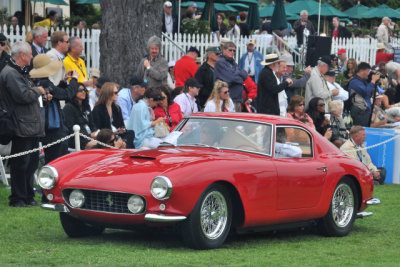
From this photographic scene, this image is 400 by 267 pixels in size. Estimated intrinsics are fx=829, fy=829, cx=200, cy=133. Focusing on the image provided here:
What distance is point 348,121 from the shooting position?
18.9 m

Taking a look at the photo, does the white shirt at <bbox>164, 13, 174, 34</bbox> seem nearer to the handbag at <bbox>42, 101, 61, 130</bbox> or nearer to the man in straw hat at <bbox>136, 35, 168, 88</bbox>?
the man in straw hat at <bbox>136, 35, 168, 88</bbox>

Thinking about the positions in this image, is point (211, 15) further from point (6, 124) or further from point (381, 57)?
point (6, 124)

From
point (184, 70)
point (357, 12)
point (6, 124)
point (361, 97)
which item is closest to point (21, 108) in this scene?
point (6, 124)

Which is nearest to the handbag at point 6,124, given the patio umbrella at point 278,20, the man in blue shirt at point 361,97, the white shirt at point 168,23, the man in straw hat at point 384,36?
the man in blue shirt at point 361,97

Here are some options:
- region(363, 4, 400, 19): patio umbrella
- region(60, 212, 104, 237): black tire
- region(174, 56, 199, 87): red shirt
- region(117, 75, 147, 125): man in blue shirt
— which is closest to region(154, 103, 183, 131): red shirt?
region(117, 75, 147, 125): man in blue shirt

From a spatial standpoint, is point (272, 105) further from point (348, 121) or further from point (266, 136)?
point (266, 136)

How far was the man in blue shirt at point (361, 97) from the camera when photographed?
61.0 feet

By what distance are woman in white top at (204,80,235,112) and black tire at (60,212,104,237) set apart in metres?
5.51

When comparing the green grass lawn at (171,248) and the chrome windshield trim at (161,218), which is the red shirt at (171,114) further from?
the chrome windshield trim at (161,218)

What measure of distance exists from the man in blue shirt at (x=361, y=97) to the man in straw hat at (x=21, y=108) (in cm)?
918

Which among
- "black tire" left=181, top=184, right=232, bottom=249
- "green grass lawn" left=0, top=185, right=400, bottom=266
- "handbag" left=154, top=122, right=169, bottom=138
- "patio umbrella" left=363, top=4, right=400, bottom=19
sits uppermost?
"patio umbrella" left=363, top=4, right=400, bottom=19

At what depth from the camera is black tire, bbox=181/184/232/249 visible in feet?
27.5

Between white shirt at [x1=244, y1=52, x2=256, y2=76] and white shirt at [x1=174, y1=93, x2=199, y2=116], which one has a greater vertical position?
white shirt at [x1=244, y1=52, x2=256, y2=76]

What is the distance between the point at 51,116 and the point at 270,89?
5004 millimetres
